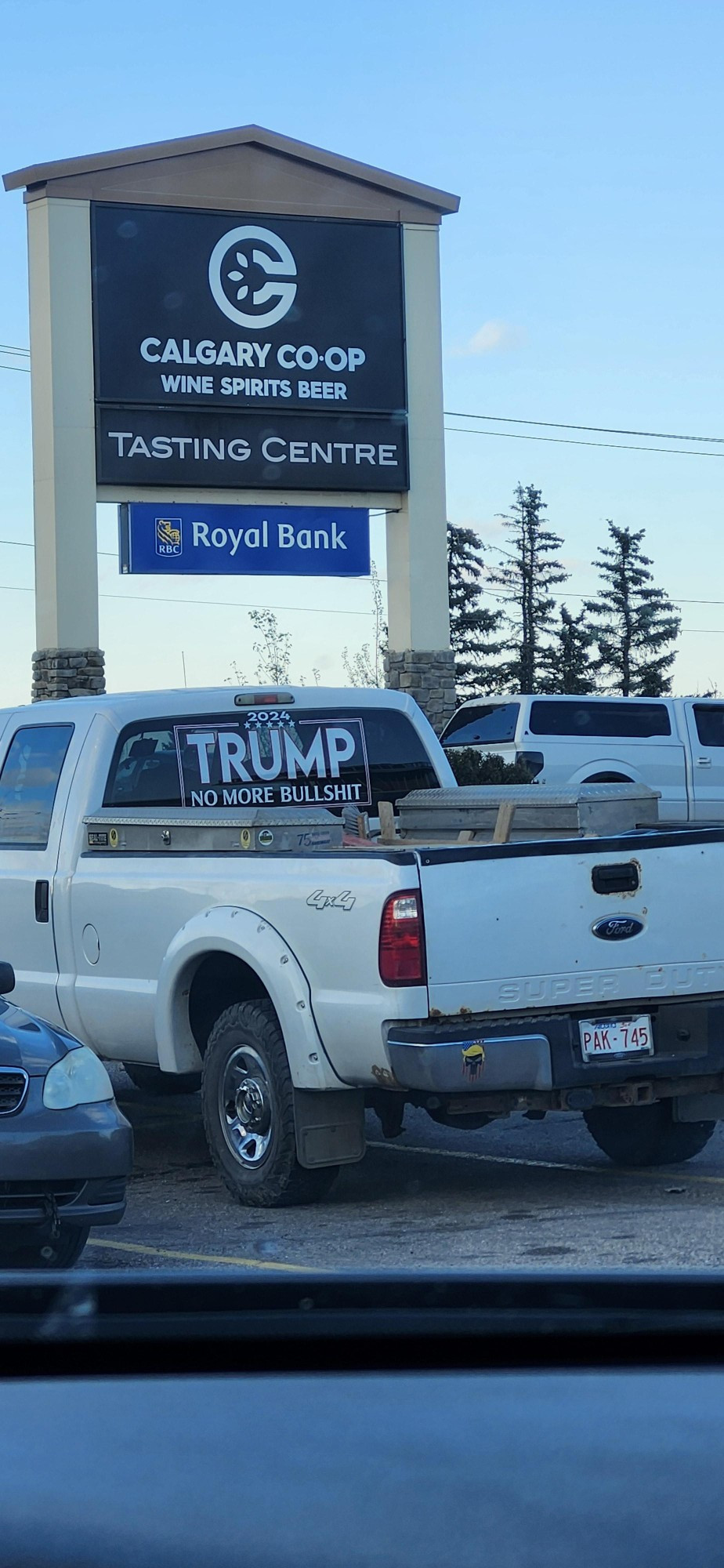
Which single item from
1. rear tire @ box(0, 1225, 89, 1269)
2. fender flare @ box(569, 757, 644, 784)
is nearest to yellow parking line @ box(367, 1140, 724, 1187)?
rear tire @ box(0, 1225, 89, 1269)

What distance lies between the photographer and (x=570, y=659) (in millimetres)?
83438

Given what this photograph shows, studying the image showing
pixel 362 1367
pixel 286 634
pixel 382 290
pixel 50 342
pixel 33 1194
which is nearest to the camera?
pixel 362 1367

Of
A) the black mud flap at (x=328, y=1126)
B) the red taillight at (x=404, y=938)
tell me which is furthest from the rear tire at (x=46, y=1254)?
the red taillight at (x=404, y=938)

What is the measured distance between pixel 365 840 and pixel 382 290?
19.6m

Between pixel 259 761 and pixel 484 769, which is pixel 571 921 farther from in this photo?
pixel 484 769

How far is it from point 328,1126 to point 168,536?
61.3 ft

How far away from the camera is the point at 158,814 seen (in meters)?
7.55

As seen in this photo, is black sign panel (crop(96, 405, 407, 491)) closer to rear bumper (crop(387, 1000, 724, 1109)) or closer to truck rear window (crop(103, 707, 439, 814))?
truck rear window (crop(103, 707, 439, 814))

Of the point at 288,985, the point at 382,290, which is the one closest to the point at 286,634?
the point at 382,290

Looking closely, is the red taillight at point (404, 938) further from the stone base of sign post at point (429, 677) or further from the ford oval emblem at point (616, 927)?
the stone base of sign post at point (429, 677)

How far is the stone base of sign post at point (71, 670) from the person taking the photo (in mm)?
24031

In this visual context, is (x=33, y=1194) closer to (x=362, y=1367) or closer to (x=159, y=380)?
(x=362, y=1367)

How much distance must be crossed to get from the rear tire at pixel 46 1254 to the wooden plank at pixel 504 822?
2.39 meters

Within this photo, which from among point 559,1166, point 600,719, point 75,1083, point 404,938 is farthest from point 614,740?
point 75,1083
